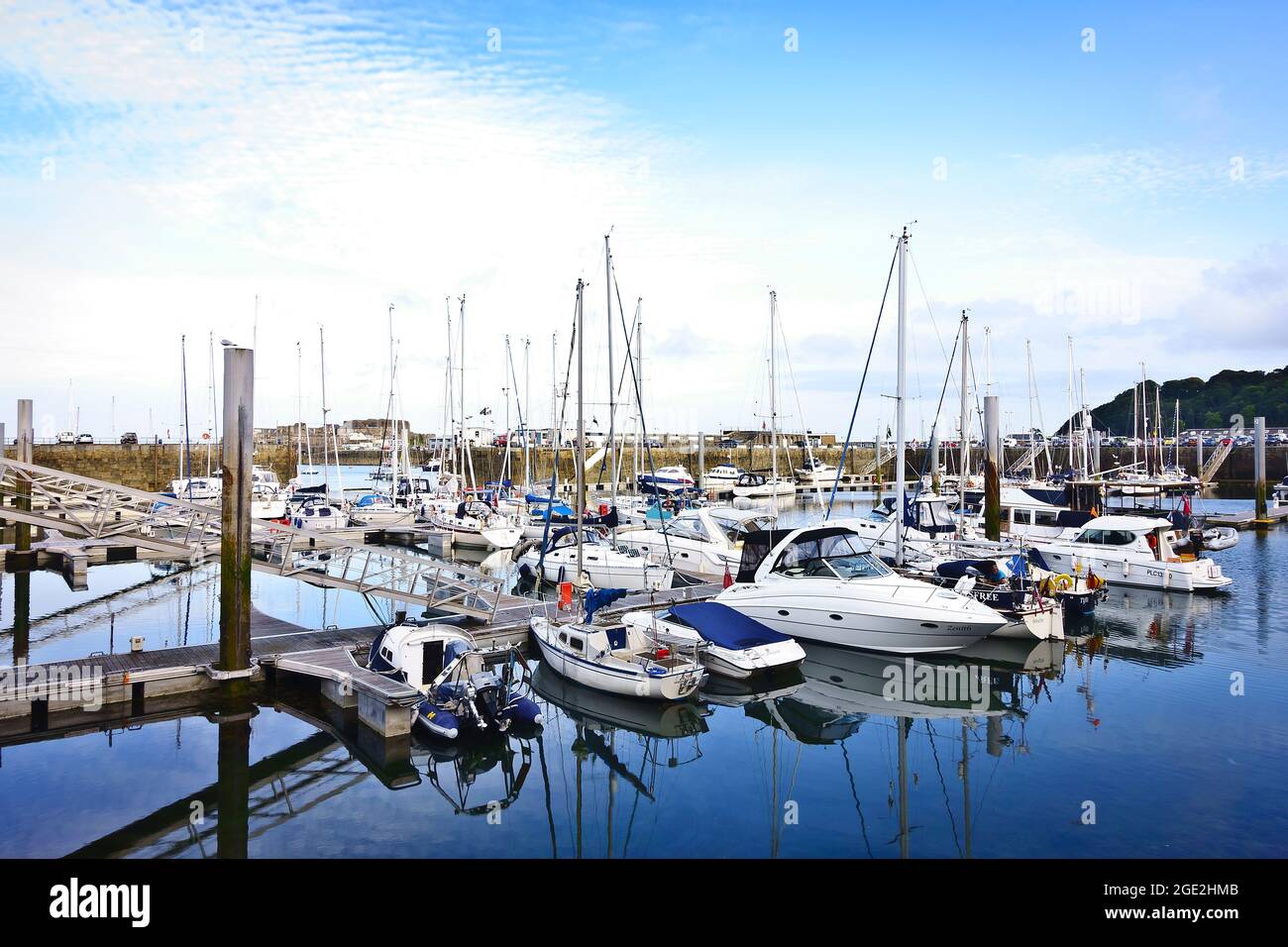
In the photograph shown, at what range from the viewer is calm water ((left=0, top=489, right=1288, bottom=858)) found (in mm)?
10742

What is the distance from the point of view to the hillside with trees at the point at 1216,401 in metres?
133

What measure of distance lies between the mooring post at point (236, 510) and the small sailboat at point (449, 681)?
2.58 m

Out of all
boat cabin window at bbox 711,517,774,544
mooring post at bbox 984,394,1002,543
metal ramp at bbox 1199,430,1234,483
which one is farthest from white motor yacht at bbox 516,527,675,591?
metal ramp at bbox 1199,430,1234,483

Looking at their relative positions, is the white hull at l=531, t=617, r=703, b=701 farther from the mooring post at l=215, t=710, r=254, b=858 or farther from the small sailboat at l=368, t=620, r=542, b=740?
the mooring post at l=215, t=710, r=254, b=858

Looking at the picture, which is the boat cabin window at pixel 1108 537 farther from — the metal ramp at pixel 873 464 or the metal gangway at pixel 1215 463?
the metal ramp at pixel 873 464

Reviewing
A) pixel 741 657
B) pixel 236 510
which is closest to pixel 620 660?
pixel 741 657

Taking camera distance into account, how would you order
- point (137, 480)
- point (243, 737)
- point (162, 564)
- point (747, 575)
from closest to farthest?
1. point (243, 737)
2. point (747, 575)
3. point (162, 564)
4. point (137, 480)

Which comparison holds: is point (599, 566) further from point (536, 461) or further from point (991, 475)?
point (536, 461)

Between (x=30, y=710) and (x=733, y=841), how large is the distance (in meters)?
13.0

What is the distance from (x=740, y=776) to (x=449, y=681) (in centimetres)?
552

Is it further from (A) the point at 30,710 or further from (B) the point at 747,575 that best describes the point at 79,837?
(B) the point at 747,575

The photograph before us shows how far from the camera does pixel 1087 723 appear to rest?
15.4 m

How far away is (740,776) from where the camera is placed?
13.1 meters
